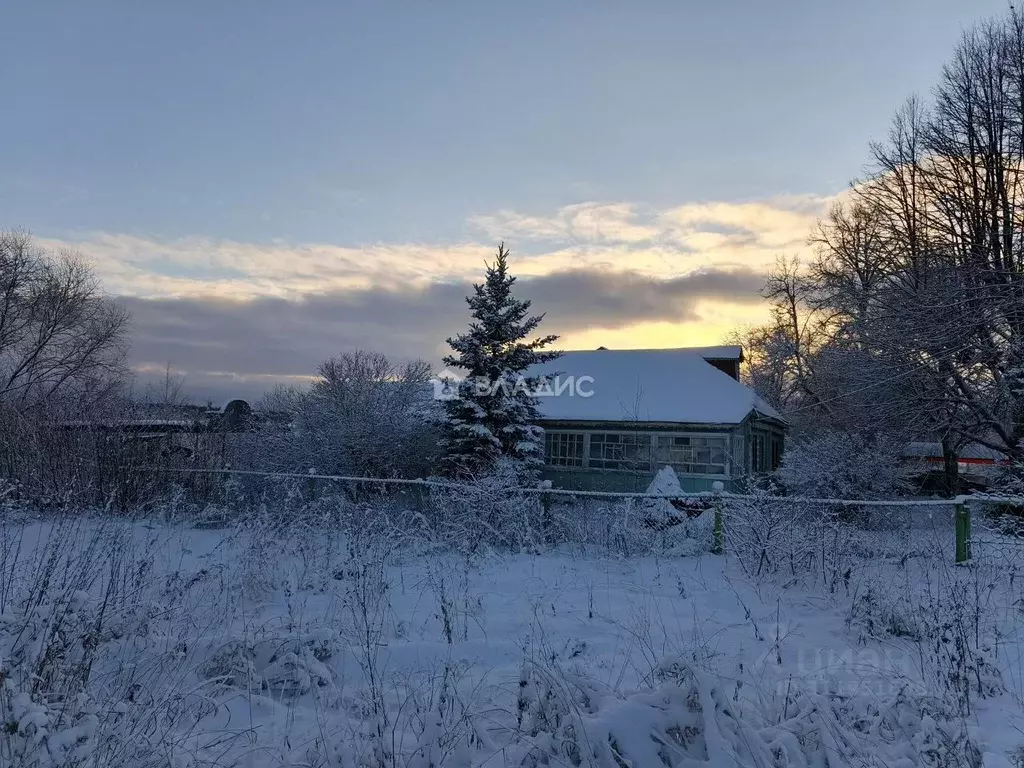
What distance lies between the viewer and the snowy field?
3186mm

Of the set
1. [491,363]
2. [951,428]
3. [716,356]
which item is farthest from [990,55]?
[491,363]

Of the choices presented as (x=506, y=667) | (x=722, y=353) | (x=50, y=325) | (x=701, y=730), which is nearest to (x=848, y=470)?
(x=722, y=353)

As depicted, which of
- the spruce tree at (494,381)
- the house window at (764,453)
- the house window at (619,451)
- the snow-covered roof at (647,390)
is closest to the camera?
the spruce tree at (494,381)

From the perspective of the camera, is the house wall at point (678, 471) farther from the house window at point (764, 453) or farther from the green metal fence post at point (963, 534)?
the green metal fence post at point (963, 534)

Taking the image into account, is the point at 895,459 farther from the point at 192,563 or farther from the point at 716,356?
the point at 192,563

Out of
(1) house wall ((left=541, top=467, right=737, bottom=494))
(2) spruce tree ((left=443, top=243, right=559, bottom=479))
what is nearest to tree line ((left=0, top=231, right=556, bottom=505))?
(2) spruce tree ((left=443, top=243, right=559, bottom=479))

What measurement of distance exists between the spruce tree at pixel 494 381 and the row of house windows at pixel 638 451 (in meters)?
5.92

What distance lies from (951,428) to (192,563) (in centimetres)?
1801

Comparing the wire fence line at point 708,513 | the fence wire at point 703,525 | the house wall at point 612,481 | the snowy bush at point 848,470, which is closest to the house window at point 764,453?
the house wall at point 612,481

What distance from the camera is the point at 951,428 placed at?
17.2 m

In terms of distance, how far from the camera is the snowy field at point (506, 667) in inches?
125

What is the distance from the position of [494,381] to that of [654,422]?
7.18m

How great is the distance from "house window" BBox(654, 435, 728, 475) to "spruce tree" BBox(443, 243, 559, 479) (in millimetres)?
6316

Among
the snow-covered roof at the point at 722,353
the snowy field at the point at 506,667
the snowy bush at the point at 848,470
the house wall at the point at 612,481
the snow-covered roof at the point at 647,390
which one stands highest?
the snow-covered roof at the point at 722,353
